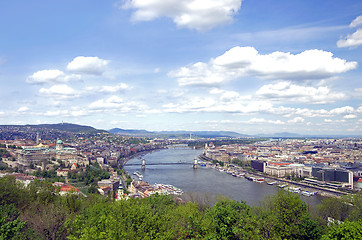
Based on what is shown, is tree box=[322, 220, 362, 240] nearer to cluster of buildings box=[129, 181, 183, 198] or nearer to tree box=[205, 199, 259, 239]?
tree box=[205, 199, 259, 239]

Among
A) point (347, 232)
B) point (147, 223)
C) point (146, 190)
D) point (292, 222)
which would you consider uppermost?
point (147, 223)

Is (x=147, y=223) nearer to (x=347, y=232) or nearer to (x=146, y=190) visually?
(x=347, y=232)

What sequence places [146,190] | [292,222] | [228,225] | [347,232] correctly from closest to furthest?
[347,232], [228,225], [292,222], [146,190]

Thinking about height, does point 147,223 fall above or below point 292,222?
above

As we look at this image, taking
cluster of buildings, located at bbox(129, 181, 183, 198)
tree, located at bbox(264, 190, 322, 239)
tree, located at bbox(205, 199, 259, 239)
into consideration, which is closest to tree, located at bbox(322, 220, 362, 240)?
tree, located at bbox(264, 190, 322, 239)

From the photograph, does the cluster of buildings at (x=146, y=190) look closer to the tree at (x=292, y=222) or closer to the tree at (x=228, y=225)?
the tree at (x=228, y=225)

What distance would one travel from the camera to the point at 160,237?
648 centimetres

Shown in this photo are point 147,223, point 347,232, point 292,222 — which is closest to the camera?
point 347,232

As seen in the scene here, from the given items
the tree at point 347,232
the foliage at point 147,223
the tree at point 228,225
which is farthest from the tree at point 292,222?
the tree at point 347,232

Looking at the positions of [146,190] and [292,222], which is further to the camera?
[146,190]

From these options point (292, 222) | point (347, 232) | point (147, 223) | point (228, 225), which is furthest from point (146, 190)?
point (347, 232)

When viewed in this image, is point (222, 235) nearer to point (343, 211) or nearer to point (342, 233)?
point (342, 233)

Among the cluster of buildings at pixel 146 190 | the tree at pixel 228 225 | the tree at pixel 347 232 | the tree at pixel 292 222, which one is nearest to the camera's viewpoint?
the tree at pixel 347 232

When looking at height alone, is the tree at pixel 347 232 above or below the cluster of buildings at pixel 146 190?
above
